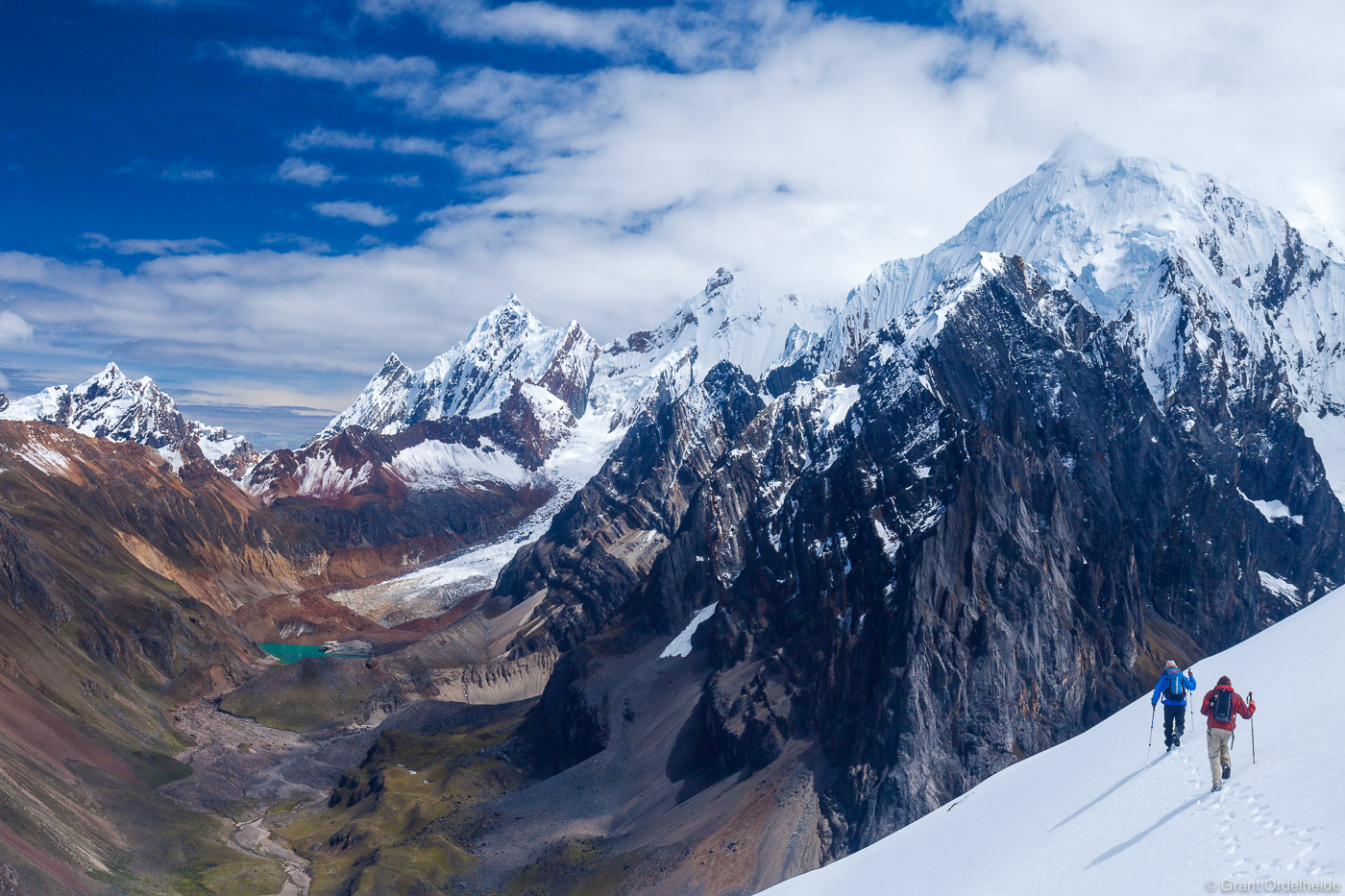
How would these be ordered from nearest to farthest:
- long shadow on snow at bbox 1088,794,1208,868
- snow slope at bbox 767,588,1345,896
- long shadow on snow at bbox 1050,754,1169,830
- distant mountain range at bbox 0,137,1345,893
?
1. snow slope at bbox 767,588,1345,896
2. long shadow on snow at bbox 1088,794,1208,868
3. long shadow on snow at bbox 1050,754,1169,830
4. distant mountain range at bbox 0,137,1345,893

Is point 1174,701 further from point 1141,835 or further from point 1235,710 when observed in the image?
point 1141,835

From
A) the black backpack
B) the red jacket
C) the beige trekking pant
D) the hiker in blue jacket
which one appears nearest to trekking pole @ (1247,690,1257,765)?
the red jacket

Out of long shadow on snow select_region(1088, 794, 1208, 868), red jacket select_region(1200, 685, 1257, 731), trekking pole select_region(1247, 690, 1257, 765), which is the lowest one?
long shadow on snow select_region(1088, 794, 1208, 868)

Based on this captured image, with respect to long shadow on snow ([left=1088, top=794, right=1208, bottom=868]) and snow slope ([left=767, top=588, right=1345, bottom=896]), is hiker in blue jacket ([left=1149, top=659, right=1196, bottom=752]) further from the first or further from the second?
long shadow on snow ([left=1088, top=794, right=1208, bottom=868])

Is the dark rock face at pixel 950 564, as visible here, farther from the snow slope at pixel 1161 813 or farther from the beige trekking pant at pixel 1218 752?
the beige trekking pant at pixel 1218 752

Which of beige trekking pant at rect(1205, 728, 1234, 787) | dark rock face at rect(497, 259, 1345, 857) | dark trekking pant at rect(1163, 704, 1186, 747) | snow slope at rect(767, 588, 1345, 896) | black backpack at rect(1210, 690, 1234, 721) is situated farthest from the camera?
dark rock face at rect(497, 259, 1345, 857)

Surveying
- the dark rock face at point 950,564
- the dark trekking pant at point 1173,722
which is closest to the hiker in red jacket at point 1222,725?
the dark trekking pant at point 1173,722

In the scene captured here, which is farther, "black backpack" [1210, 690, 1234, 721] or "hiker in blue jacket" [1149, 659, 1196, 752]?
"hiker in blue jacket" [1149, 659, 1196, 752]

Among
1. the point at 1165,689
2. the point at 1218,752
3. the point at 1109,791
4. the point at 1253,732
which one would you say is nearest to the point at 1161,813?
the point at 1218,752
